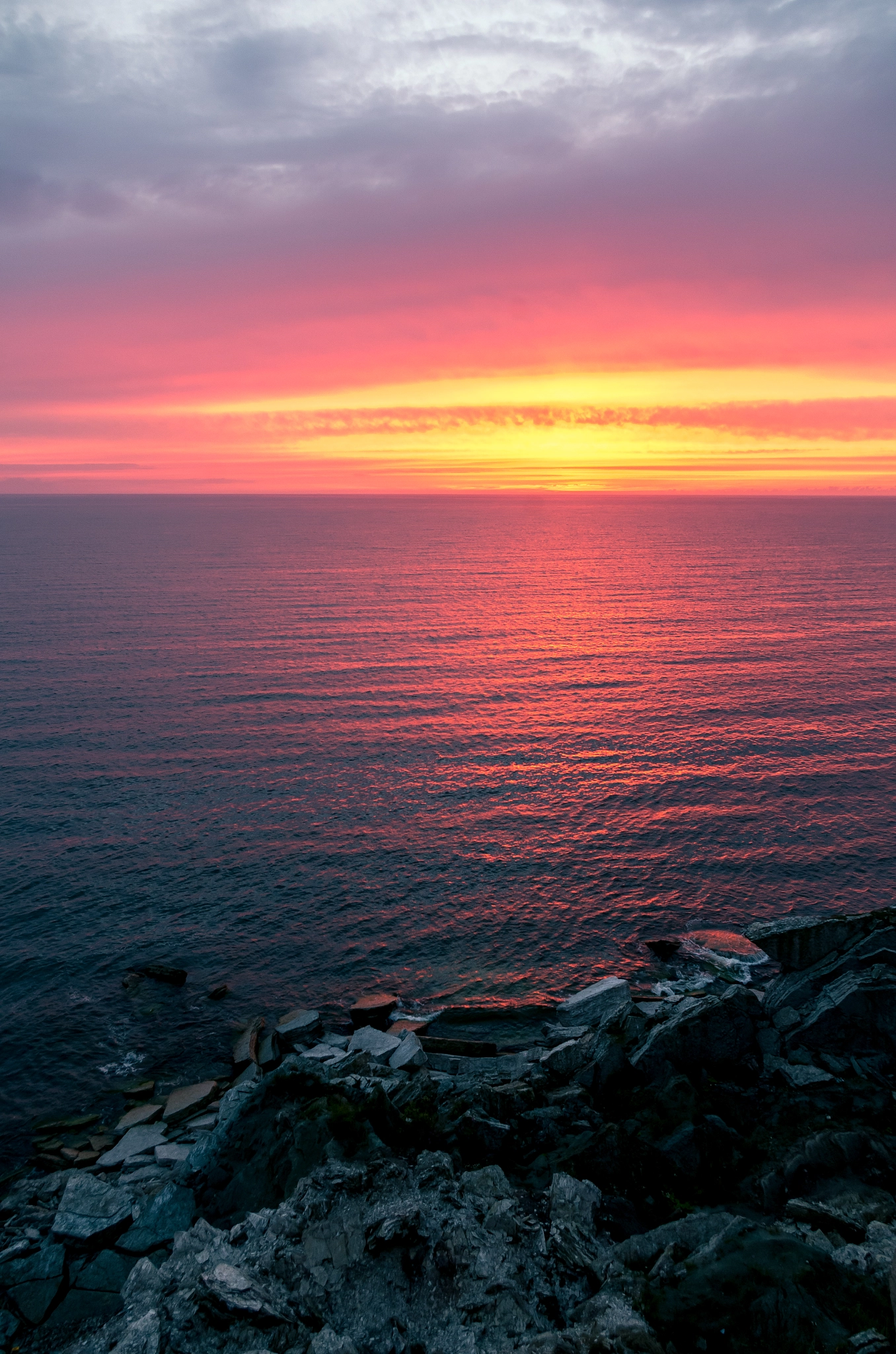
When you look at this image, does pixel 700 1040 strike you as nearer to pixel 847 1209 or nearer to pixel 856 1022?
pixel 856 1022

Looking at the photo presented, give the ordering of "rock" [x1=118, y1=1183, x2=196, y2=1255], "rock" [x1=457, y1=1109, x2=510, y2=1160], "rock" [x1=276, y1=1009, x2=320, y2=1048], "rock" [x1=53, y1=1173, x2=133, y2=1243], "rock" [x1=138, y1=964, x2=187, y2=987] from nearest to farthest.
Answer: "rock" [x1=118, y1=1183, x2=196, y2=1255] → "rock" [x1=53, y1=1173, x2=133, y2=1243] → "rock" [x1=457, y1=1109, x2=510, y2=1160] → "rock" [x1=276, y1=1009, x2=320, y2=1048] → "rock" [x1=138, y1=964, x2=187, y2=987]

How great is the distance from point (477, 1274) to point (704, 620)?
346 ft

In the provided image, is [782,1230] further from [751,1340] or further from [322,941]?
[322,941]

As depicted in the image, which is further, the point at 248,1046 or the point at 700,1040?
the point at 248,1046

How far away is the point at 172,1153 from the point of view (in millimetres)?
27469

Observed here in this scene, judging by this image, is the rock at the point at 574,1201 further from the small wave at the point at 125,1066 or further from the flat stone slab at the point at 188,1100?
the small wave at the point at 125,1066

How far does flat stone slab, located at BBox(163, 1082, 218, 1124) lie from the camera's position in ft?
98.5

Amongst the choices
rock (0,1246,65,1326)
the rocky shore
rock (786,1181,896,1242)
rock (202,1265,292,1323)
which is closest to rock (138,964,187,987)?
the rocky shore

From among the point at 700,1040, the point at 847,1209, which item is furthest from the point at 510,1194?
the point at 700,1040

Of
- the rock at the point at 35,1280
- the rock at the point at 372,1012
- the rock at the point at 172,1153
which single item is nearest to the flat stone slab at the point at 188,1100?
the rock at the point at 172,1153

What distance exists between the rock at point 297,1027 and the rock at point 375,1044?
2135mm

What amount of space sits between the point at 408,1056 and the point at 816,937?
1751cm

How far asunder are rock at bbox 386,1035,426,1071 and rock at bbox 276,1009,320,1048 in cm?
494

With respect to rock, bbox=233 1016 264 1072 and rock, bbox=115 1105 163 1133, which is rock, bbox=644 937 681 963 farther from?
rock, bbox=115 1105 163 1133
